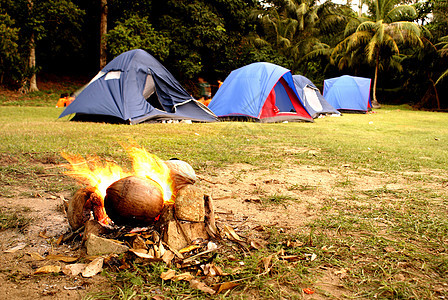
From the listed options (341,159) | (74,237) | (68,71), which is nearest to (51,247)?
(74,237)

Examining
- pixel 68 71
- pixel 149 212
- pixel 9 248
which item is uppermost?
pixel 68 71

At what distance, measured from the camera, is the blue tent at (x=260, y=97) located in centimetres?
1029

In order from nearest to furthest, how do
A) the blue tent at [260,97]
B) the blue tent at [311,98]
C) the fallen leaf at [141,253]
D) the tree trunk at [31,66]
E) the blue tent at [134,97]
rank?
the fallen leaf at [141,253]
the blue tent at [134,97]
the blue tent at [260,97]
the blue tent at [311,98]
the tree trunk at [31,66]

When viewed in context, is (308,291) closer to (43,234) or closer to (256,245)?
(256,245)

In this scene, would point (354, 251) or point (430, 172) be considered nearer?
point (354, 251)

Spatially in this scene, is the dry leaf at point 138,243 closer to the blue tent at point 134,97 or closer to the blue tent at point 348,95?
the blue tent at point 134,97

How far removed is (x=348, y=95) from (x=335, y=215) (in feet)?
55.7

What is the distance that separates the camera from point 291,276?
1541mm

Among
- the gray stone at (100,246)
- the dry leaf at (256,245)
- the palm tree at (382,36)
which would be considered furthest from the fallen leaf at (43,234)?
the palm tree at (382,36)

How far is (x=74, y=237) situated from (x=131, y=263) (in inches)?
18.6

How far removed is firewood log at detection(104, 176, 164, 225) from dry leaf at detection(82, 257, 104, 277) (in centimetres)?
29

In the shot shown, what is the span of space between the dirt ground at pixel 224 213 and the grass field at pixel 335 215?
5 cm

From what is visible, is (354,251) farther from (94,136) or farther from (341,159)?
(94,136)

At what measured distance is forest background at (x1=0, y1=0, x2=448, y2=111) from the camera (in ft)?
52.3
